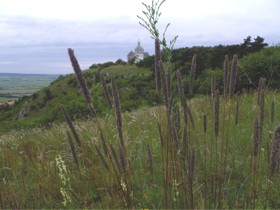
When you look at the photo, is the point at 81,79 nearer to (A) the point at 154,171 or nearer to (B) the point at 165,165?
(B) the point at 165,165

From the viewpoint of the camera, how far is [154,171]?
495 centimetres

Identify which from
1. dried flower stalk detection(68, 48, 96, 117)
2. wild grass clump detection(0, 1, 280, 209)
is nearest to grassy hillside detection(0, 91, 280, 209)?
wild grass clump detection(0, 1, 280, 209)

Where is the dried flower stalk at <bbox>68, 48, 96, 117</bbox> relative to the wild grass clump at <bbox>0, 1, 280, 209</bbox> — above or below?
above

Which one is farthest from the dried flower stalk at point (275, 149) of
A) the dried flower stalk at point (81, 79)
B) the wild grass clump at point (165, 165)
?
the dried flower stalk at point (81, 79)

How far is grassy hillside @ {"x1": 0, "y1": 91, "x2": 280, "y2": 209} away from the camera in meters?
2.64

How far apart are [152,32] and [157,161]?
237cm

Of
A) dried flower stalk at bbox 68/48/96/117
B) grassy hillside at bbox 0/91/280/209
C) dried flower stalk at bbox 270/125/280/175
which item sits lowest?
grassy hillside at bbox 0/91/280/209

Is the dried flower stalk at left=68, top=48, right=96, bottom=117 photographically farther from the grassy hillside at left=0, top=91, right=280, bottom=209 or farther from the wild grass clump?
the grassy hillside at left=0, top=91, right=280, bottom=209

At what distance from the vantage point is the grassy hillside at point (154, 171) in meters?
2.64

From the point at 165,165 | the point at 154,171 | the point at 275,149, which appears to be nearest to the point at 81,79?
the point at 275,149

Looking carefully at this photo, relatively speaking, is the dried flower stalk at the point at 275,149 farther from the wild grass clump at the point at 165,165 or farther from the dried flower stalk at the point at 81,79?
the dried flower stalk at the point at 81,79

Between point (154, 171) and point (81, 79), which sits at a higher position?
point (81, 79)

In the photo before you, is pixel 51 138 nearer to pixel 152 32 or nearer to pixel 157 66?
pixel 152 32

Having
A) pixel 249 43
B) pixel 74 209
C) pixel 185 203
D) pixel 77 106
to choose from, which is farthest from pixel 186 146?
pixel 249 43
